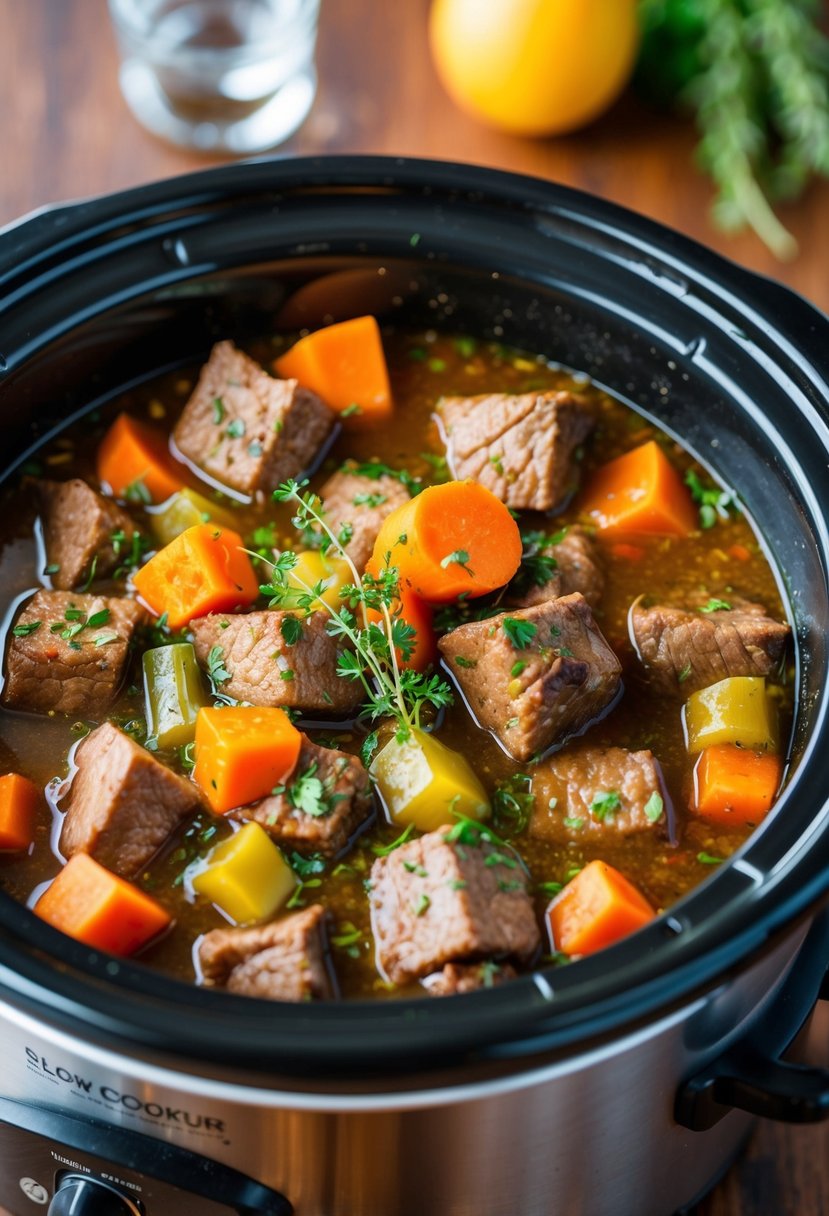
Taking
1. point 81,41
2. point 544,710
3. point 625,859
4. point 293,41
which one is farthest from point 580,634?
point 81,41

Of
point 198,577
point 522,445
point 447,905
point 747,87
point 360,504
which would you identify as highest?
point 747,87

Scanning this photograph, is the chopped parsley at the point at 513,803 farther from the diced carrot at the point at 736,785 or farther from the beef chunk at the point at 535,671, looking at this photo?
the diced carrot at the point at 736,785

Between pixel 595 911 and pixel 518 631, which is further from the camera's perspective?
pixel 518 631

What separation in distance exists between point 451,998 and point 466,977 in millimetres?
310

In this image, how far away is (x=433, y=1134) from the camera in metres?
2.05

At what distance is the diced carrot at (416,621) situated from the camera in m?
2.71

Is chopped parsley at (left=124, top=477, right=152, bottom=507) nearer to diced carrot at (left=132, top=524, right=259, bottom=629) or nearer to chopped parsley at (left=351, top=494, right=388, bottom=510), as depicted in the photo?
diced carrot at (left=132, top=524, right=259, bottom=629)

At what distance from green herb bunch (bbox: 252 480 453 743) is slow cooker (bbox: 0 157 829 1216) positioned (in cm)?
68

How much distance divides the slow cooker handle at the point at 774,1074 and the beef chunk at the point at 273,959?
614mm

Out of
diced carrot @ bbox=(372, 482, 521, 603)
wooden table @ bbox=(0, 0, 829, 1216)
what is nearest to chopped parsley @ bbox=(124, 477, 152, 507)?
diced carrot @ bbox=(372, 482, 521, 603)

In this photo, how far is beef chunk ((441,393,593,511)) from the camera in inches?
118

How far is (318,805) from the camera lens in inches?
96.5

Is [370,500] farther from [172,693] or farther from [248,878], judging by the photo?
[248,878]

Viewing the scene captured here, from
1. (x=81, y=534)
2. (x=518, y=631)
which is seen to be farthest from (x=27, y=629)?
(x=518, y=631)
